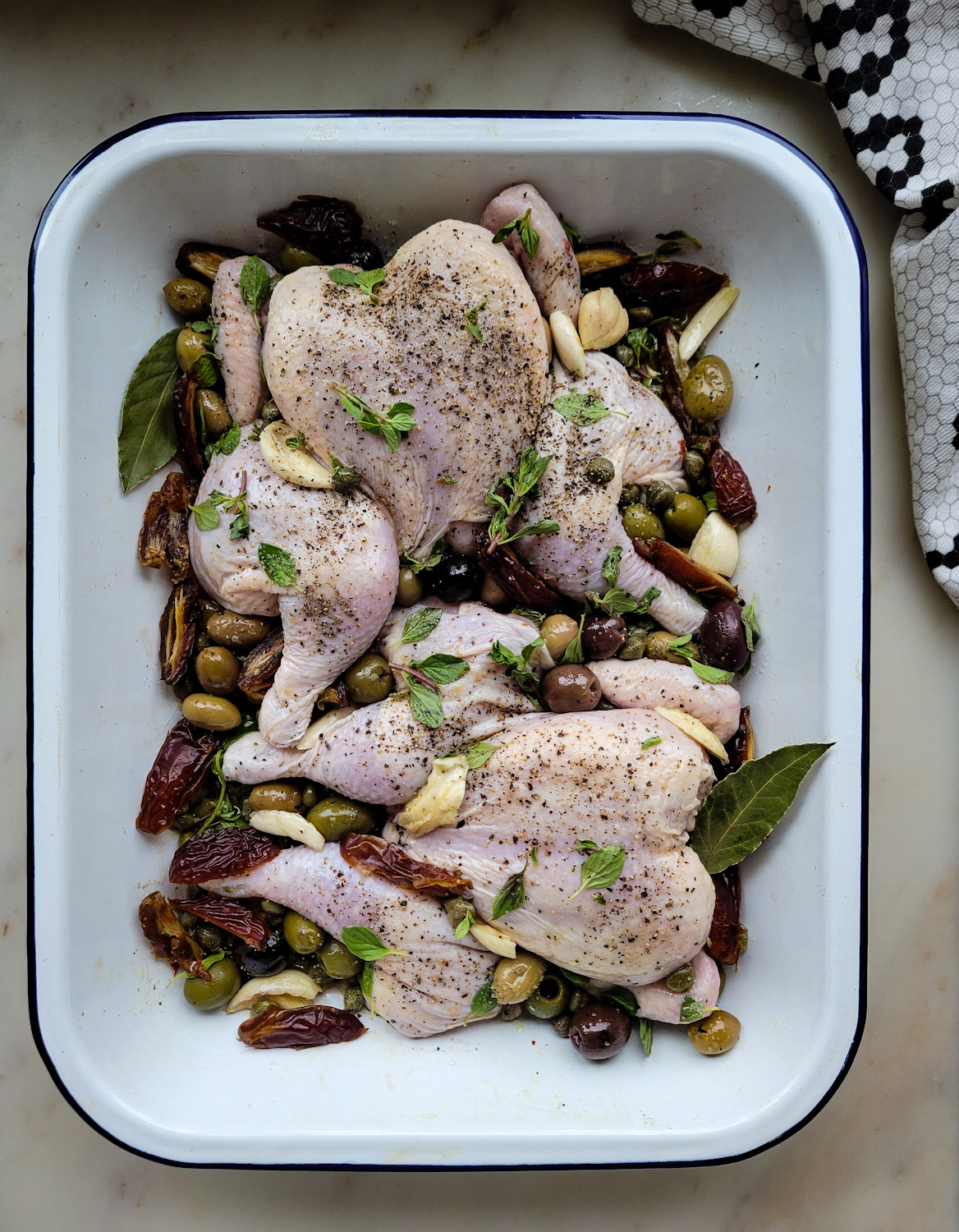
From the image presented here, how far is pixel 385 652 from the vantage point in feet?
7.86

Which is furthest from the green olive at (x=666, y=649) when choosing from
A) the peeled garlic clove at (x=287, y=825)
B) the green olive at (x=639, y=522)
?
the peeled garlic clove at (x=287, y=825)

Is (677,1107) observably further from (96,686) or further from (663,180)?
(663,180)

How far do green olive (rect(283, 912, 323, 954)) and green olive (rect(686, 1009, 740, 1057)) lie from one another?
3.36ft

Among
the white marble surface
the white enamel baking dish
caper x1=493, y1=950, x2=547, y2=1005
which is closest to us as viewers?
the white enamel baking dish

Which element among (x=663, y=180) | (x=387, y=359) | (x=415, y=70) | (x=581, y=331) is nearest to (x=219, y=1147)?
(x=387, y=359)

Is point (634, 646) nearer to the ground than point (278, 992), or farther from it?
farther from it

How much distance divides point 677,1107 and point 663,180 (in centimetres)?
234

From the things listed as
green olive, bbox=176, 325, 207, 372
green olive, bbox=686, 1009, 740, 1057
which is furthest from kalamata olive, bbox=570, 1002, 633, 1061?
green olive, bbox=176, 325, 207, 372

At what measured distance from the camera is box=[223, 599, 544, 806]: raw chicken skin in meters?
2.29

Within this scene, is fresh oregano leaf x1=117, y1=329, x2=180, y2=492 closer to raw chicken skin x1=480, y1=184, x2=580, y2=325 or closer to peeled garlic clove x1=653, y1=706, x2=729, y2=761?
raw chicken skin x1=480, y1=184, x2=580, y2=325

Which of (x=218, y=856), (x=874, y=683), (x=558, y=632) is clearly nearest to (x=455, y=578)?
(x=558, y=632)

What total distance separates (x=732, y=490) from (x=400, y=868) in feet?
4.37

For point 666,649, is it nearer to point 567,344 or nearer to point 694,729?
point 694,729

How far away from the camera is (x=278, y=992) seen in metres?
2.42
